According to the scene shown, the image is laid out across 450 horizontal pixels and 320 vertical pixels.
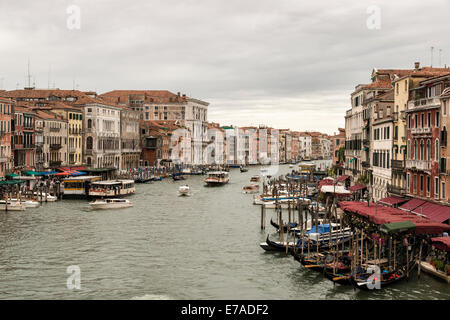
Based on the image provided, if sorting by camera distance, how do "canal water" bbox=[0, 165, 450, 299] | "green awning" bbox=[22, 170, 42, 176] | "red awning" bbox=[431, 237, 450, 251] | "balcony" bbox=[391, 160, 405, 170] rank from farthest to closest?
"green awning" bbox=[22, 170, 42, 176] → "balcony" bbox=[391, 160, 405, 170] → "canal water" bbox=[0, 165, 450, 299] → "red awning" bbox=[431, 237, 450, 251]

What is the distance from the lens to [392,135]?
28.0 m

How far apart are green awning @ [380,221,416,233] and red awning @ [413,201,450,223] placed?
101 inches

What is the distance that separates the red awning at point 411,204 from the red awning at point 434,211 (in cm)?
35

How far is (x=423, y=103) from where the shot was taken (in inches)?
918

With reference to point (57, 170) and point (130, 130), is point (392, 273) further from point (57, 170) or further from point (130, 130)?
Result: point (130, 130)

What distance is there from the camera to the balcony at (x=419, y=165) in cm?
2244

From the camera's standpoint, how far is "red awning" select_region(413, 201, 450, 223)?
19.7 m

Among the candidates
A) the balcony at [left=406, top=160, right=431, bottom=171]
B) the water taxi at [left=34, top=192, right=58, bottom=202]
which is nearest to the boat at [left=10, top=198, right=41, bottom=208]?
the water taxi at [left=34, top=192, right=58, bottom=202]

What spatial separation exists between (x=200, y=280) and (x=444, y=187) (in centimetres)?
970

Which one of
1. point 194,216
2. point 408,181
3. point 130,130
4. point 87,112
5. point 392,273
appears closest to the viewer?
point 392,273

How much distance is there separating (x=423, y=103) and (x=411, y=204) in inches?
164

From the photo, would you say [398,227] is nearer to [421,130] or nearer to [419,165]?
[419,165]

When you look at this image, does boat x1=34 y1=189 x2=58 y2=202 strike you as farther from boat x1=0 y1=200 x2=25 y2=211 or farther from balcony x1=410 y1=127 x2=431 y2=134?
balcony x1=410 y1=127 x2=431 y2=134
